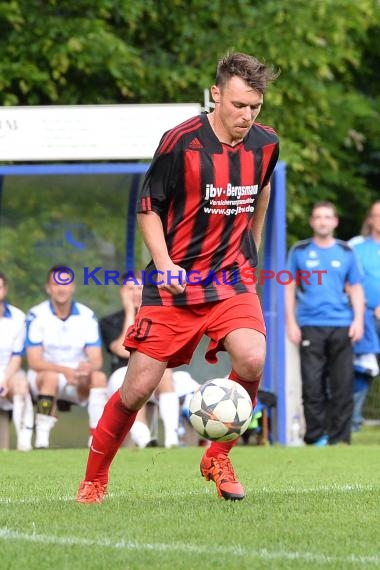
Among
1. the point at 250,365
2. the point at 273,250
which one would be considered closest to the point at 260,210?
the point at 250,365

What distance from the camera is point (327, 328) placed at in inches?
511

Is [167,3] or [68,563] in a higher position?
[167,3]

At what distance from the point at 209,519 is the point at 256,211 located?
179 centimetres

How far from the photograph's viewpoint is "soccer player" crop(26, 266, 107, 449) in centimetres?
1269

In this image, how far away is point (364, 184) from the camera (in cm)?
2122

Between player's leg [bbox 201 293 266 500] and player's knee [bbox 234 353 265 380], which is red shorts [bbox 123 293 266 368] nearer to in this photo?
player's leg [bbox 201 293 266 500]

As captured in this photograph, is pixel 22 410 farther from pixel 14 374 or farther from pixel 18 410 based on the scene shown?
pixel 14 374

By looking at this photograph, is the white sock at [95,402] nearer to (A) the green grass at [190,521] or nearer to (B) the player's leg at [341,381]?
(B) the player's leg at [341,381]

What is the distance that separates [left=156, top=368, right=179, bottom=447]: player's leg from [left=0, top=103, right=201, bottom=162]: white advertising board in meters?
2.17

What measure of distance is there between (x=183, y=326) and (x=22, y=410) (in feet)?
20.0

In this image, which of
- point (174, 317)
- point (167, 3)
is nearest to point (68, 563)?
point (174, 317)

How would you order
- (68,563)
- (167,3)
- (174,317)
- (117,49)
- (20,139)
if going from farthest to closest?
(167,3) → (117,49) → (20,139) → (174,317) → (68,563)

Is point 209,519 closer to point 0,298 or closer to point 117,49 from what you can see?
point 0,298

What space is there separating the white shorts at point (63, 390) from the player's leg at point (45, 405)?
0.08m
